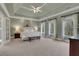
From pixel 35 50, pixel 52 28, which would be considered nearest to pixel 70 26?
pixel 52 28

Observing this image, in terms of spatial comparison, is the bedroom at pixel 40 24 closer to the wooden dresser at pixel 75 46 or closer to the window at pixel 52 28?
the window at pixel 52 28

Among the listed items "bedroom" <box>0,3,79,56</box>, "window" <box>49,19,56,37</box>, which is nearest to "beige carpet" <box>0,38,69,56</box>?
"bedroom" <box>0,3,79,56</box>

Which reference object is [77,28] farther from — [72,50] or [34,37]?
[34,37]

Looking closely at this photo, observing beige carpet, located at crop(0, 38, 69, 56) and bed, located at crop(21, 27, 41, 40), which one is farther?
bed, located at crop(21, 27, 41, 40)

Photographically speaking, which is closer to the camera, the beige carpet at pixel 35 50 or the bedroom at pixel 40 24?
the beige carpet at pixel 35 50

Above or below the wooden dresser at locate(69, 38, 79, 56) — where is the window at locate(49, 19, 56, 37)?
above

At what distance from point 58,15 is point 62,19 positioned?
1.50 ft

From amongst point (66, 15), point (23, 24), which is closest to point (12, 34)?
point (23, 24)

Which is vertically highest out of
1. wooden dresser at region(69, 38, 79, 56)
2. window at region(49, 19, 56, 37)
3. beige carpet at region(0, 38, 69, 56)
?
window at region(49, 19, 56, 37)

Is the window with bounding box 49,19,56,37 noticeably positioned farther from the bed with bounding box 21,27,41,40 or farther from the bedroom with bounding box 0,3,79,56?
the bed with bounding box 21,27,41,40

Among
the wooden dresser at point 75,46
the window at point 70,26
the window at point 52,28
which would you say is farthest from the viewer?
the window at point 52,28

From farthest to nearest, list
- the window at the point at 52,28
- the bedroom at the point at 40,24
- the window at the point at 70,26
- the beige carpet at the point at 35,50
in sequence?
the window at the point at 52,28 < the bedroom at the point at 40,24 < the window at the point at 70,26 < the beige carpet at the point at 35,50

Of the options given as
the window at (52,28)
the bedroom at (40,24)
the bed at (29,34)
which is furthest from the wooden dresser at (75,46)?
the bed at (29,34)

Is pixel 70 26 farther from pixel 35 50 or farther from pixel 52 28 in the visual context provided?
pixel 35 50
